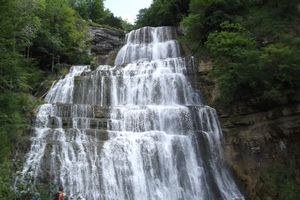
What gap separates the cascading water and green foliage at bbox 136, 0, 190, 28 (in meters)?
11.5

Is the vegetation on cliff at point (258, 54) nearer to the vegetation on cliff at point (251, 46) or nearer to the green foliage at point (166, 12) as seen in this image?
the vegetation on cliff at point (251, 46)

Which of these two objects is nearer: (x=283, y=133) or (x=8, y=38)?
(x=8, y=38)

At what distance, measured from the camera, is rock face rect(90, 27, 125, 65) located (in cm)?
2933

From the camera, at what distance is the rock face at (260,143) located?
1677 centimetres

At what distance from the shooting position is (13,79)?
1683 cm

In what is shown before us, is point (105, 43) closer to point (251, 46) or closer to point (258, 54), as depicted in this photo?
point (251, 46)

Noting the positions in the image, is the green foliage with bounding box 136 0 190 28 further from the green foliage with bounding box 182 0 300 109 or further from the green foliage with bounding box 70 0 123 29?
the green foliage with bounding box 182 0 300 109

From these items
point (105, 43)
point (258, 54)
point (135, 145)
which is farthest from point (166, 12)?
point (135, 145)

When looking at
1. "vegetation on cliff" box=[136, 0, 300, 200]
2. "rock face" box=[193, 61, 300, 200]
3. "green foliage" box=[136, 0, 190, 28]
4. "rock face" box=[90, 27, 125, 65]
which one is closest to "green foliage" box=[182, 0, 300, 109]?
"vegetation on cliff" box=[136, 0, 300, 200]

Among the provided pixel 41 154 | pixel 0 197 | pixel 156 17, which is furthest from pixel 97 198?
pixel 156 17

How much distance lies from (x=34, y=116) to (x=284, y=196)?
1151 centimetres

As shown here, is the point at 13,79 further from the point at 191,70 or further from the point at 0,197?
the point at 191,70

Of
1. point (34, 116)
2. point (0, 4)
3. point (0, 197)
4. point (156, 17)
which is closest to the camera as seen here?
point (0, 197)

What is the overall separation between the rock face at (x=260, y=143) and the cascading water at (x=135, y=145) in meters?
0.59
